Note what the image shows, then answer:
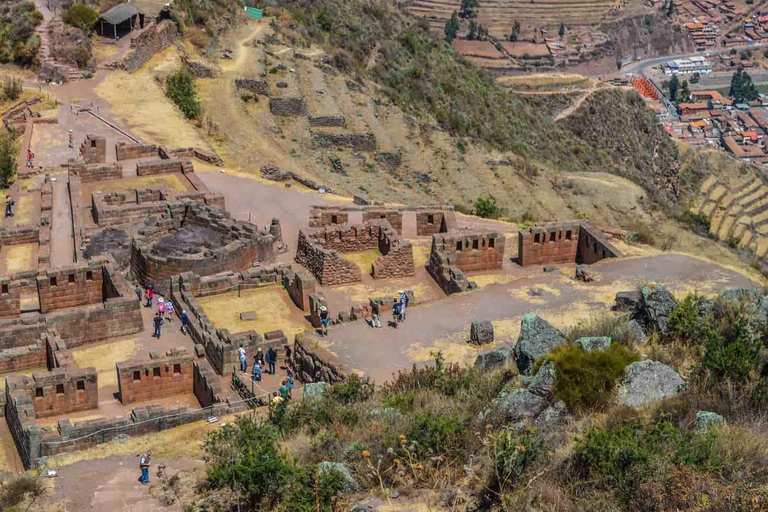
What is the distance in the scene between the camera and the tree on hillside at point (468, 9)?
17525 cm

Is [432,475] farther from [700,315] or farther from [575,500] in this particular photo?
[700,315]

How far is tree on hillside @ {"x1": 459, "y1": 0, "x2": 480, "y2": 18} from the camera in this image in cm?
17525

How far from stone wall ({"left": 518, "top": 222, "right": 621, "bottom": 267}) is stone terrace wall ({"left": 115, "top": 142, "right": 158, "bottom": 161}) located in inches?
779

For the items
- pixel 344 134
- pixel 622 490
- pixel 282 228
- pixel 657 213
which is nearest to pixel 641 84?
pixel 657 213

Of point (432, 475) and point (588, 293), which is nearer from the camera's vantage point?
point (432, 475)

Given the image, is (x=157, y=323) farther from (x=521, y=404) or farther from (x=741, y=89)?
(x=741, y=89)

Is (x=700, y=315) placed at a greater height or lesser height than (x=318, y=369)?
greater

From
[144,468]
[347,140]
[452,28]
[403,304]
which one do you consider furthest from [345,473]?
[452,28]

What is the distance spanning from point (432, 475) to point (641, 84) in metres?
156

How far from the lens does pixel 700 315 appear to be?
23.5 metres

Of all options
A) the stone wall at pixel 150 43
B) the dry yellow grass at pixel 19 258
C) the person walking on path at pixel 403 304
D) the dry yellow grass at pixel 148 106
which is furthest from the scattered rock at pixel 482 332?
the stone wall at pixel 150 43

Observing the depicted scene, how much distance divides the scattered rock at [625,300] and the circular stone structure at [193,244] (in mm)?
13014

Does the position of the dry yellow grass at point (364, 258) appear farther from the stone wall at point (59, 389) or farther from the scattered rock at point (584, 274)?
the stone wall at point (59, 389)

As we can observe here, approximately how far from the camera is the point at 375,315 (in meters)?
30.5
